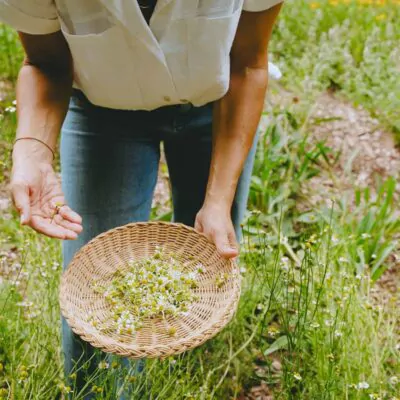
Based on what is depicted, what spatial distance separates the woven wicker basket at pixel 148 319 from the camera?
1343 millimetres

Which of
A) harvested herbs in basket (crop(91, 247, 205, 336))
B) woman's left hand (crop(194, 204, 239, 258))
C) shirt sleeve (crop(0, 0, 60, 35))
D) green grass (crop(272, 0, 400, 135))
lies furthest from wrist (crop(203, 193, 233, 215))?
green grass (crop(272, 0, 400, 135))

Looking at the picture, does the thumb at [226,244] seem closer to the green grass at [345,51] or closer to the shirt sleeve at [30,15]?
the shirt sleeve at [30,15]

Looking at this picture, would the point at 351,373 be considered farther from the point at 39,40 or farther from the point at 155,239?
the point at 39,40

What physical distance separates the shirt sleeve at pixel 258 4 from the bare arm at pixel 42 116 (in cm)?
43

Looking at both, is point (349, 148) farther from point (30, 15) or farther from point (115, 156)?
point (30, 15)

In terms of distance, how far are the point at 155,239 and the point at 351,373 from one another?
71 cm

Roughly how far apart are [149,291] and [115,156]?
1.16 feet

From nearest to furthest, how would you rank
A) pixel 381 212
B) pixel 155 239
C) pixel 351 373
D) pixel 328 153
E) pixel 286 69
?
pixel 155 239
pixel 351 373
pixel 381 212
pixel 328 153
pixel 286 69

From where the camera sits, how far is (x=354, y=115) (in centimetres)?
338

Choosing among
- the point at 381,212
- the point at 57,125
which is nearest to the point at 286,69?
the point at 381,212

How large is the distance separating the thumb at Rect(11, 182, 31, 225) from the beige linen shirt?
0.92ft

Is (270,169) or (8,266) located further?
(270,169)

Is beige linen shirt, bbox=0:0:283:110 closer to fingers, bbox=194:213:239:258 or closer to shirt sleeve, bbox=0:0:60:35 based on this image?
shirt sleeve, bbox=0:0:60:35

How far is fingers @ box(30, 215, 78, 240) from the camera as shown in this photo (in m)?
1.35
